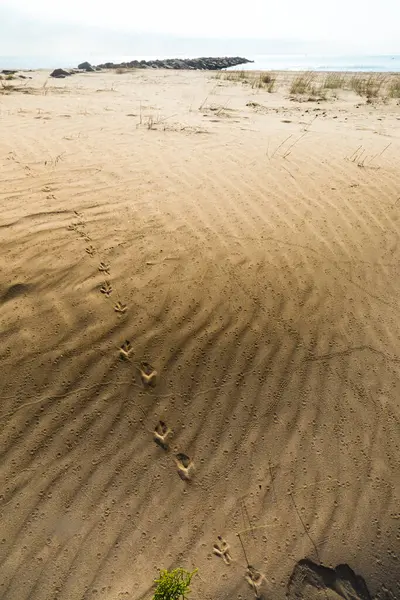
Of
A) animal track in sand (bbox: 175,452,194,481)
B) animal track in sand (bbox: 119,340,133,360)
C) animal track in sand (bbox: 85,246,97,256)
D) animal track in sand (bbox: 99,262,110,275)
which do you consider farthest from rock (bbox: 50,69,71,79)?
animal track in sand (bbox: 175,452,194,481)

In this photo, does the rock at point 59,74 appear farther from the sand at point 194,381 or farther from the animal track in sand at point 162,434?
the animal track in sand at point 162,434

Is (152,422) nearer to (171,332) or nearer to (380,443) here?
(171,332)

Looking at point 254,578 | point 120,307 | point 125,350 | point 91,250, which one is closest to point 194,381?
point 125,350

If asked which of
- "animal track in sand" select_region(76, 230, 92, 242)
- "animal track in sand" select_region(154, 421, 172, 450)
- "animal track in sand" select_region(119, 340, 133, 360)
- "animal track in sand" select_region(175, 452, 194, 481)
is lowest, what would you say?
"animal track in sand" select_region(175, 452, 194, 481)

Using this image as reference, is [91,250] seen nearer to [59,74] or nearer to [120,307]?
[120,307]

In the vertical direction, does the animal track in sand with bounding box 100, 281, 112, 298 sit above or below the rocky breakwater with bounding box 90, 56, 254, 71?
below

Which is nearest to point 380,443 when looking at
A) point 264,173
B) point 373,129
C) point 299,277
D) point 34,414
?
point 299,277

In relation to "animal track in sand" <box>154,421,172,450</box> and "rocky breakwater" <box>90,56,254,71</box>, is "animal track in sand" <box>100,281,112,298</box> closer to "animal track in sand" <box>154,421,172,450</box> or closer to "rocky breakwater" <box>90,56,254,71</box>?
"animal track in sand" <box>154,421,172,450</box>
